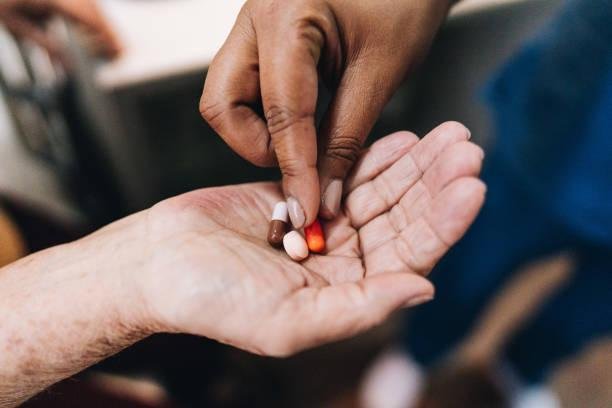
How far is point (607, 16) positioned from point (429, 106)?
0.63m

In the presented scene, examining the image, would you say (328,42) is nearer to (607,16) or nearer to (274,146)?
(274,146)

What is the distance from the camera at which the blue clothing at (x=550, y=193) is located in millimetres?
651

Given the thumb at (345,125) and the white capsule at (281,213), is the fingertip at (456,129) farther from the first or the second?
the white capsule at (281,213)

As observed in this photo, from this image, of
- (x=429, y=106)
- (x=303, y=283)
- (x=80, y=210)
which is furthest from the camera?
(x=429, y=106)

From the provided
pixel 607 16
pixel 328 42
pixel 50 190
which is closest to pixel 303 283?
pixel 328 42

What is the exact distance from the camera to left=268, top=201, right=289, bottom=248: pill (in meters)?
0.56

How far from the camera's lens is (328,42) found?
1.78 feet

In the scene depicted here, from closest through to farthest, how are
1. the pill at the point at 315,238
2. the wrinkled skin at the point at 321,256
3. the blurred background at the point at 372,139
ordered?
1. the wrinkled skin at the point at 321,256
2. the pill at the point at 315,238
3. the blurred background at the point at 372,139

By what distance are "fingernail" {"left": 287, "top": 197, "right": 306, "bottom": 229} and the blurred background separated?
0.13 m

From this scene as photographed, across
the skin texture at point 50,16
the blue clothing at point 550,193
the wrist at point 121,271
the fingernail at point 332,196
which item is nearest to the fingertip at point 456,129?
the fingernail at point 332,196

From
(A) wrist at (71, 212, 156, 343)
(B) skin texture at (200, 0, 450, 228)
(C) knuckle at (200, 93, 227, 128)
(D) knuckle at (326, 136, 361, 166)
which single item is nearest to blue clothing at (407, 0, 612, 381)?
(B) skin texture at (200, 0, 450, 228)

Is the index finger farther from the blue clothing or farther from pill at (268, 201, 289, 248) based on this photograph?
the blue clothing

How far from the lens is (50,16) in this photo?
807 millimetres

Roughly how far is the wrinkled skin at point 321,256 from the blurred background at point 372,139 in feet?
0.39
